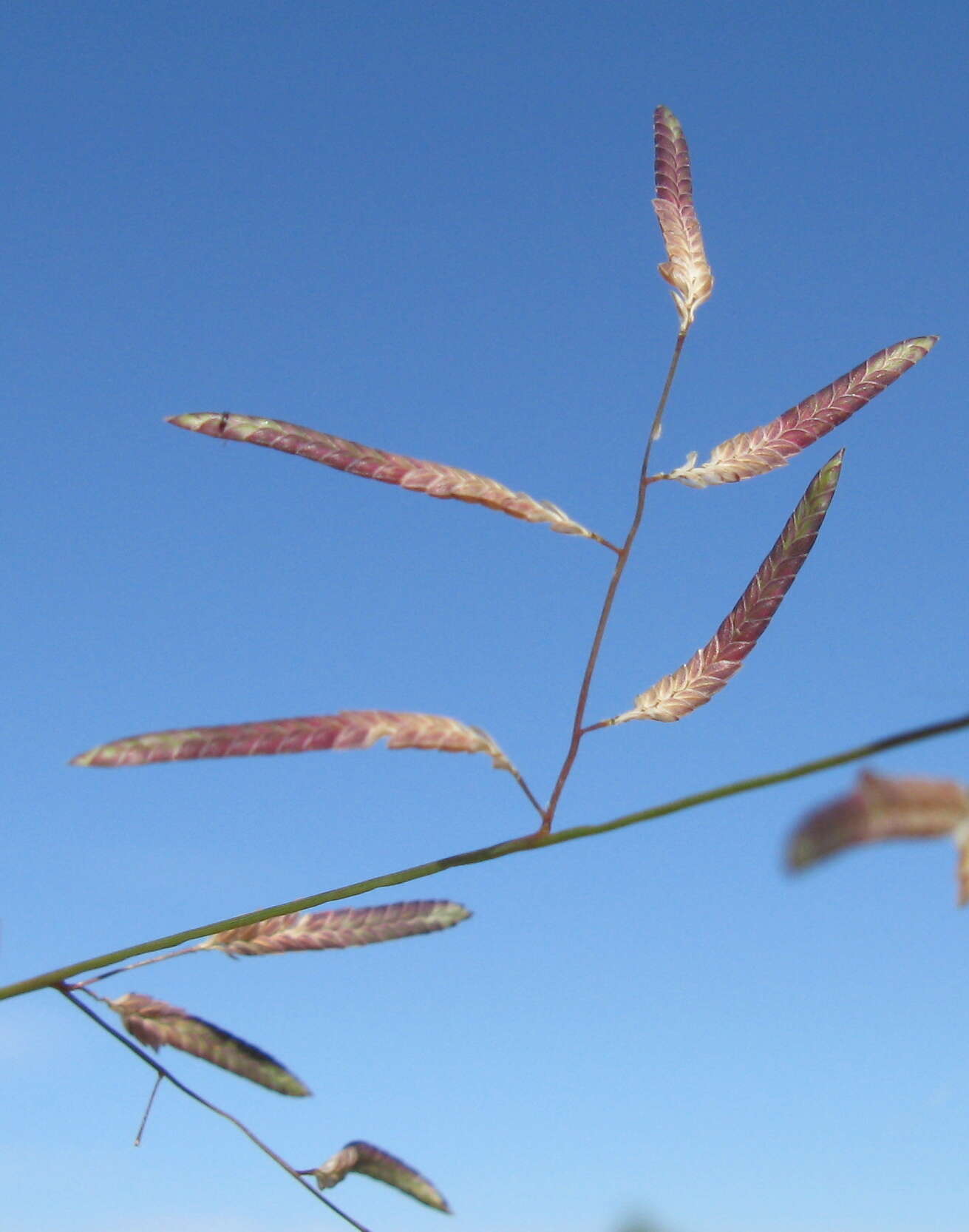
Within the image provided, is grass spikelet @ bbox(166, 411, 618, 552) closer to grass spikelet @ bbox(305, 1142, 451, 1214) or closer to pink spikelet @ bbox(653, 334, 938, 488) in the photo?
pink spikelet @ bbox(653, 334, 938, 488)

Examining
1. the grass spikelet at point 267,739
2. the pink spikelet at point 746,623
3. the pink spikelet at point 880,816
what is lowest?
the pink spikelet at point 880,816

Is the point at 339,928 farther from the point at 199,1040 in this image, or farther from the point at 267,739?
the point at 267,739

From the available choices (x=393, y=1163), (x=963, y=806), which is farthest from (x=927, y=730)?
(x=393, y=1163)

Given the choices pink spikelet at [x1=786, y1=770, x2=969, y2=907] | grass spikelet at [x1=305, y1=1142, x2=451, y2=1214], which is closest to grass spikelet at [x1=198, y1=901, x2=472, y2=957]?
grass spikelet at [x1=305, y1=1142, x2=451, y2=1214]

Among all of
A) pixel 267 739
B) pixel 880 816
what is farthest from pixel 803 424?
pixel 880 816

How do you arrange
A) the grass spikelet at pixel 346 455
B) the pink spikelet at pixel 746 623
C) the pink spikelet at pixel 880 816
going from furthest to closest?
the pink spikelet at pixel 746 623 < the grass spikelet at pixel 346 455 < the pink spikelet at pixel 880 816

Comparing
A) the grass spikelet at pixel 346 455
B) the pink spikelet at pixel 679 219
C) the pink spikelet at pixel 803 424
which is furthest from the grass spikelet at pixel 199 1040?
the pink spikelet at pixel 679 219

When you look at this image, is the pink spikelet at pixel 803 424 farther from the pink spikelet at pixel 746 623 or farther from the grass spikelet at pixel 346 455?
the grass spikelet at pixel 346 455

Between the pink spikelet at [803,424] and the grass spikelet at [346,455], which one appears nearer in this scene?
the grass spikelet at [346,455]
